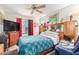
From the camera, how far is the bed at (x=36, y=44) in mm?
2353

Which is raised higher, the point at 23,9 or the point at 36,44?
the point at 23,9

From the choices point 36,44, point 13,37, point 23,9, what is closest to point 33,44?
point 36,44

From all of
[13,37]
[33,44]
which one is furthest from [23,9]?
[33,44]

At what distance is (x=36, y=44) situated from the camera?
2396 mm

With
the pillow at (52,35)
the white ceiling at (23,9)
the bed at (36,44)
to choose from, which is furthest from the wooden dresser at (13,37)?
the pillow at (52,35)

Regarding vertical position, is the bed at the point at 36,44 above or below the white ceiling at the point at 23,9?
below

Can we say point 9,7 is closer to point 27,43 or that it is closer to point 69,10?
point 27,43

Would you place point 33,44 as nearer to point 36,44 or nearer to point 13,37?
point 36,44

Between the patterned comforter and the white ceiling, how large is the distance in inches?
16.0

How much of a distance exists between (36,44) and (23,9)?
636mm

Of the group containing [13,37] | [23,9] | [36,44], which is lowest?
[36,44]

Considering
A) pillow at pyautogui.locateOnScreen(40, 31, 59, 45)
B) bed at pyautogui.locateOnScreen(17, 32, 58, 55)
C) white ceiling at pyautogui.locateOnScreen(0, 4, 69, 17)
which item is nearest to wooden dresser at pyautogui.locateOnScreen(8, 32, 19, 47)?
bed at pyautogui.locateOnScreen(17, 32, 58, 55)

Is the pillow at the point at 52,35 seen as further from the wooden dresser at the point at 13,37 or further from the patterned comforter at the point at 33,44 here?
the wooden dresser at the point at 13,37

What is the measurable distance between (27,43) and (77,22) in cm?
90
